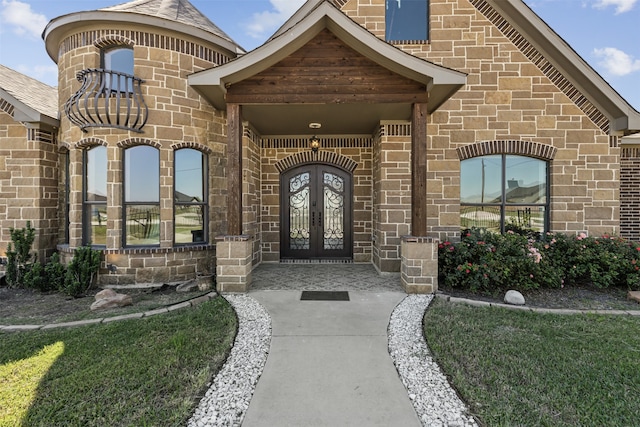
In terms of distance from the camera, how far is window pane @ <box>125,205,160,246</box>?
19.7 ft

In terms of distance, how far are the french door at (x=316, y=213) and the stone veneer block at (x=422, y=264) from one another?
2.75 m

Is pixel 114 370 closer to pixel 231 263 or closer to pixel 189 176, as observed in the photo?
pixel 231 263

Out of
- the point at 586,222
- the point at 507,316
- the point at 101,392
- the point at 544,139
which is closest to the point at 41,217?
the point at 101,392

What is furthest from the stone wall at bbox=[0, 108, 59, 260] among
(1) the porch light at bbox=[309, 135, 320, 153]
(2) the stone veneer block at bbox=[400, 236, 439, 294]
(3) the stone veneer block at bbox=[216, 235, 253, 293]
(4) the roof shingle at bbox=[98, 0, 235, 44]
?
(2) the stone veneer block at bbox=[400, 236, 439, 294]

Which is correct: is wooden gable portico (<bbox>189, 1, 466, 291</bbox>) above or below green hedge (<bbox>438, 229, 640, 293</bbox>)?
above

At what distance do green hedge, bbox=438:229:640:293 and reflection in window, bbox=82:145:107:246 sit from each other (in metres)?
6.49

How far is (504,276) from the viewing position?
17.1 feet

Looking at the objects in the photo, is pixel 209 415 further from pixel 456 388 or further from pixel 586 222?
pixel 586 222

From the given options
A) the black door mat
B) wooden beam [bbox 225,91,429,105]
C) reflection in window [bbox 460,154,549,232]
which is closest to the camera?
the black door mat

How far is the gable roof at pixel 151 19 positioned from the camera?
5.65 meters

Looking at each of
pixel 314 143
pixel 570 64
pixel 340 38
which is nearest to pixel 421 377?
pixel 340 38

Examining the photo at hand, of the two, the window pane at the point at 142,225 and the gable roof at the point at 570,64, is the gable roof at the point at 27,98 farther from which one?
the gable roof at the point at 570,64

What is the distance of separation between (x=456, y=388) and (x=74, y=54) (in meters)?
8.10

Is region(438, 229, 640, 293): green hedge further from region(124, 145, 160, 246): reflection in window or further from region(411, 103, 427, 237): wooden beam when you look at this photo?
region(124, 145, 160, 246): reflection in window
